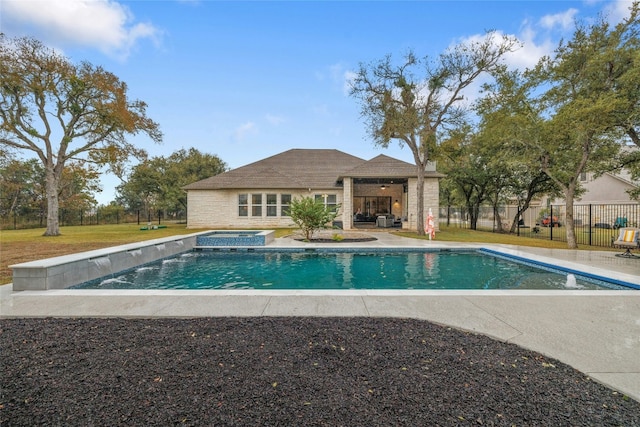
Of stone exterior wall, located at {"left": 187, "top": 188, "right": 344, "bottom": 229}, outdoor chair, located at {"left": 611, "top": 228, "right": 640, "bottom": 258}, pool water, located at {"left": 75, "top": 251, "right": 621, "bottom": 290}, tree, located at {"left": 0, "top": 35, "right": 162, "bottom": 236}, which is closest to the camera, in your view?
pool water, located at {"left": 75, "top": 251, "right": 621, "bottom": 290}

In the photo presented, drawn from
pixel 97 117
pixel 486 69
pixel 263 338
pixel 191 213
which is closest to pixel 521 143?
pixel 486 69

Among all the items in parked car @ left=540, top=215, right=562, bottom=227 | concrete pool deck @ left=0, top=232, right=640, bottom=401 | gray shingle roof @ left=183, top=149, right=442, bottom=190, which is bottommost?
concrete pool deck @ left=0, top=232, right=640, bottom=401

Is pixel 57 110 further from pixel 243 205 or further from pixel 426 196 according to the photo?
pixel 426 196

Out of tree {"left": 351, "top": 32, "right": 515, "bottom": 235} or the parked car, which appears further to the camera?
the parked car

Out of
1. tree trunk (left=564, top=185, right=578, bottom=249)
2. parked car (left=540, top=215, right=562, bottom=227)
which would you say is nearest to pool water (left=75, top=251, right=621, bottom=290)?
tree trunk (left=564, top=185, right=578, bottom=249)

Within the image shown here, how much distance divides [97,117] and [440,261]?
2087 centimetres

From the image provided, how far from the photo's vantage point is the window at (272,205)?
20719 mm

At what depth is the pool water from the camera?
662cm

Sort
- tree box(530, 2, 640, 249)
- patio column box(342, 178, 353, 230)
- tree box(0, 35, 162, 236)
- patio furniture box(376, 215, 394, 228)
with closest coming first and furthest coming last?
tree box(530, 2, 640, 249)
tree box(0, 35, 162, 236)
patio column box(342, 178, 353, 230)
patio furniture box(376, 215, 394, 228)

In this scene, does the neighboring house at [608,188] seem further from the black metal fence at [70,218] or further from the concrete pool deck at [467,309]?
the black metal fence at [70,218]

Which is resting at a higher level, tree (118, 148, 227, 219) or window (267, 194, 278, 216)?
tree (118, 148, 227, 219)

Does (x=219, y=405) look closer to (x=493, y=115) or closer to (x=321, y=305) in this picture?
(x=321, y=305)

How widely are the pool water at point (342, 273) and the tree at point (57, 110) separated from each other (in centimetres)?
1314

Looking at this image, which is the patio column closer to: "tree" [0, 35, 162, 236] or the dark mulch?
"tree" [0, 35, 162, 236]
